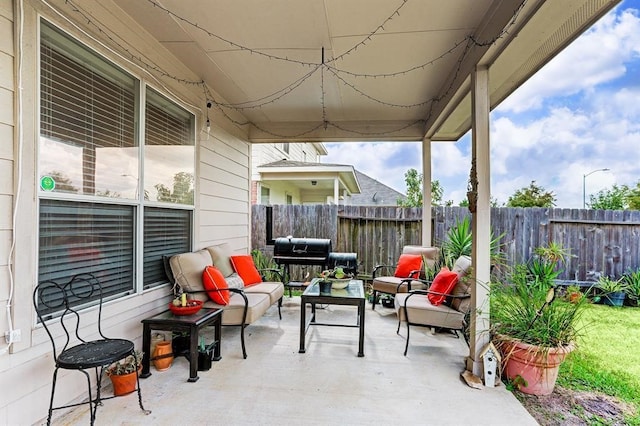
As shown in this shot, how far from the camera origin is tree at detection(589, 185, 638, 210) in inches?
262

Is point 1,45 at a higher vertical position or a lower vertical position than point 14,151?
higher

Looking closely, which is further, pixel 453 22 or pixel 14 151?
pixel 453 22

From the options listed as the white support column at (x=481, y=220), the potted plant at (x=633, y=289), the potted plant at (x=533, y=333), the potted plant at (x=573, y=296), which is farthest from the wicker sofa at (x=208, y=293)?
the potted plant at (x=633, y=289)

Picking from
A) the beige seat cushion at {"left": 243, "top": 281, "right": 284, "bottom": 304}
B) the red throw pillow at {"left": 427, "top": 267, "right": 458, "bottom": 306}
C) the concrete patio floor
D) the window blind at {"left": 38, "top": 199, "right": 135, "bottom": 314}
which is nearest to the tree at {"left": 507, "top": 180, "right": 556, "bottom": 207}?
the red throw pillow at {"left": 427, "top": 267, "right": 458, "bottom": 306}

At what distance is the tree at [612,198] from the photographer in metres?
6.65

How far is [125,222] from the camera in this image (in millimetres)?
2758

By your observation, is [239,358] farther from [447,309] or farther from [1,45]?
[1,45]

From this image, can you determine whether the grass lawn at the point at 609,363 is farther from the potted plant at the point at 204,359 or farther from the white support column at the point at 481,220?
the potted plant at the point at 204,359

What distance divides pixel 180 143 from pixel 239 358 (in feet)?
7.76

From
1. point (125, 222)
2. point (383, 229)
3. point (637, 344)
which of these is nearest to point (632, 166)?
point (637, 344)

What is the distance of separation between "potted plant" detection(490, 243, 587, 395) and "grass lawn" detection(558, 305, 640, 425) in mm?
193

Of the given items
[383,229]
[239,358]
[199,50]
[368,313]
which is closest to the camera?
[239,358]

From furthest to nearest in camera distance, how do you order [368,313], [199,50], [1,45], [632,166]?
[632,166], [368,313], [199,50], [1,45]

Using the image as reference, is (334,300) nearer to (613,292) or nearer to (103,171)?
(103,171)
